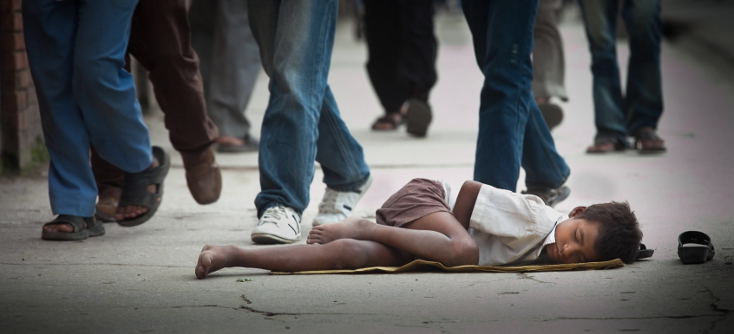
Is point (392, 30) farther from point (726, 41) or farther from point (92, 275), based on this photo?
point (726, 41)

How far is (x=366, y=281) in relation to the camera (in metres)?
2.72

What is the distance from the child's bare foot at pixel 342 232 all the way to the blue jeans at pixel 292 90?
1.67 ft

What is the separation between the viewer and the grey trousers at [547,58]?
583 cm

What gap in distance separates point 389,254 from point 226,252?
0.51 metres

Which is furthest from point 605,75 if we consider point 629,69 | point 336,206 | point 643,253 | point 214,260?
point 214,260

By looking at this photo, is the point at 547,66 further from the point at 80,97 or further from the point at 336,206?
the point at 80,97

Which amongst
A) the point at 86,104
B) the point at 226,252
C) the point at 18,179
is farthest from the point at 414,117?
the point at 226,252

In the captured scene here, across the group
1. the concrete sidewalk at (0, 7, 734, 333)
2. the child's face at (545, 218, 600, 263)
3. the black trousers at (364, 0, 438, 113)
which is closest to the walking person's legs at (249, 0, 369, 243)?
the concrete sidewalk at (0, 7, 734, 333)

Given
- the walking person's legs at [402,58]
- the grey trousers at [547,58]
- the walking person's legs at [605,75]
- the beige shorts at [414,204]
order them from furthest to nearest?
1. the walking person's legs at [402,58]
2. the grey trousers at [547,58]
3. the walking person's legs at [605,75]
4. the beige shorts at [414,204]

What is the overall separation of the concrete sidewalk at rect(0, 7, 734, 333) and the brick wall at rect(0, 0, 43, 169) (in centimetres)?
23

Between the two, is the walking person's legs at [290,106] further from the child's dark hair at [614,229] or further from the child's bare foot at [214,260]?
the child's dark hair at [614,229]

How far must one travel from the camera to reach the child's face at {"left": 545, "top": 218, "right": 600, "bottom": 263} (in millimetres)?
2795

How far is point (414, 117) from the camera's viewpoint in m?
6.35

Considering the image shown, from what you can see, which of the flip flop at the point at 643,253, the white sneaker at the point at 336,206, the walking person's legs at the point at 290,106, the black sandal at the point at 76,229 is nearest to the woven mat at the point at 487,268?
the flip flop at the point at 643,253
